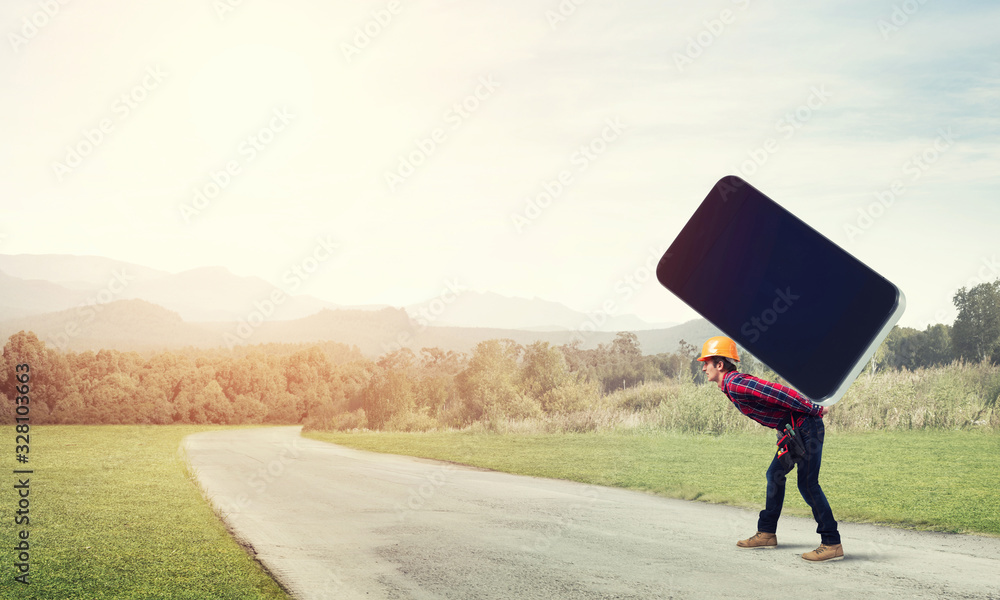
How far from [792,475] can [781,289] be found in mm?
10484

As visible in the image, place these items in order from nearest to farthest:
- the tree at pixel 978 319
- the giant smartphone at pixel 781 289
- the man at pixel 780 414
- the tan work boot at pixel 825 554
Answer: the giant smartphone at pixel 781 289 < the man at pixel 780 414 < the tan work boot at pixel 825 554 < the tree at pixel 978 319

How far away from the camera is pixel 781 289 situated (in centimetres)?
189

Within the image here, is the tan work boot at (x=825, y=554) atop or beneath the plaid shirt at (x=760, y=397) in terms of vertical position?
beneath

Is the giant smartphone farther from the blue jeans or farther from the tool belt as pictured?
the blue jeans

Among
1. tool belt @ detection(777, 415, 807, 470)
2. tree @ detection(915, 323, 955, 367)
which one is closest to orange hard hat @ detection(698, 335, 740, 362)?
tool belt @ detection(777, 415, 807, 470)

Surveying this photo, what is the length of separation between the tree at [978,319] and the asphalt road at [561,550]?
51636 mm

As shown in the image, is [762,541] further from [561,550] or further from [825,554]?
[561,550]

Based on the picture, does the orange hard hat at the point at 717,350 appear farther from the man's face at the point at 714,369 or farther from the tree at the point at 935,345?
the tree at the point at 935,345

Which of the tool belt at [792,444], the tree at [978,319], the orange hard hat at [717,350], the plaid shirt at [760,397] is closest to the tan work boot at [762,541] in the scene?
the tool belt at [792,444]

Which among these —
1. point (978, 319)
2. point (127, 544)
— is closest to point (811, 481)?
point (127, 544)

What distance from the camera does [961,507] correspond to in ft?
33.8

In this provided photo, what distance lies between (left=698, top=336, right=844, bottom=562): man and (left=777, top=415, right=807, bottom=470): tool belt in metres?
0.02

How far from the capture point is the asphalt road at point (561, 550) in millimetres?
6297

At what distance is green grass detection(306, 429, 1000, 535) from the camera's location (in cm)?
1039
